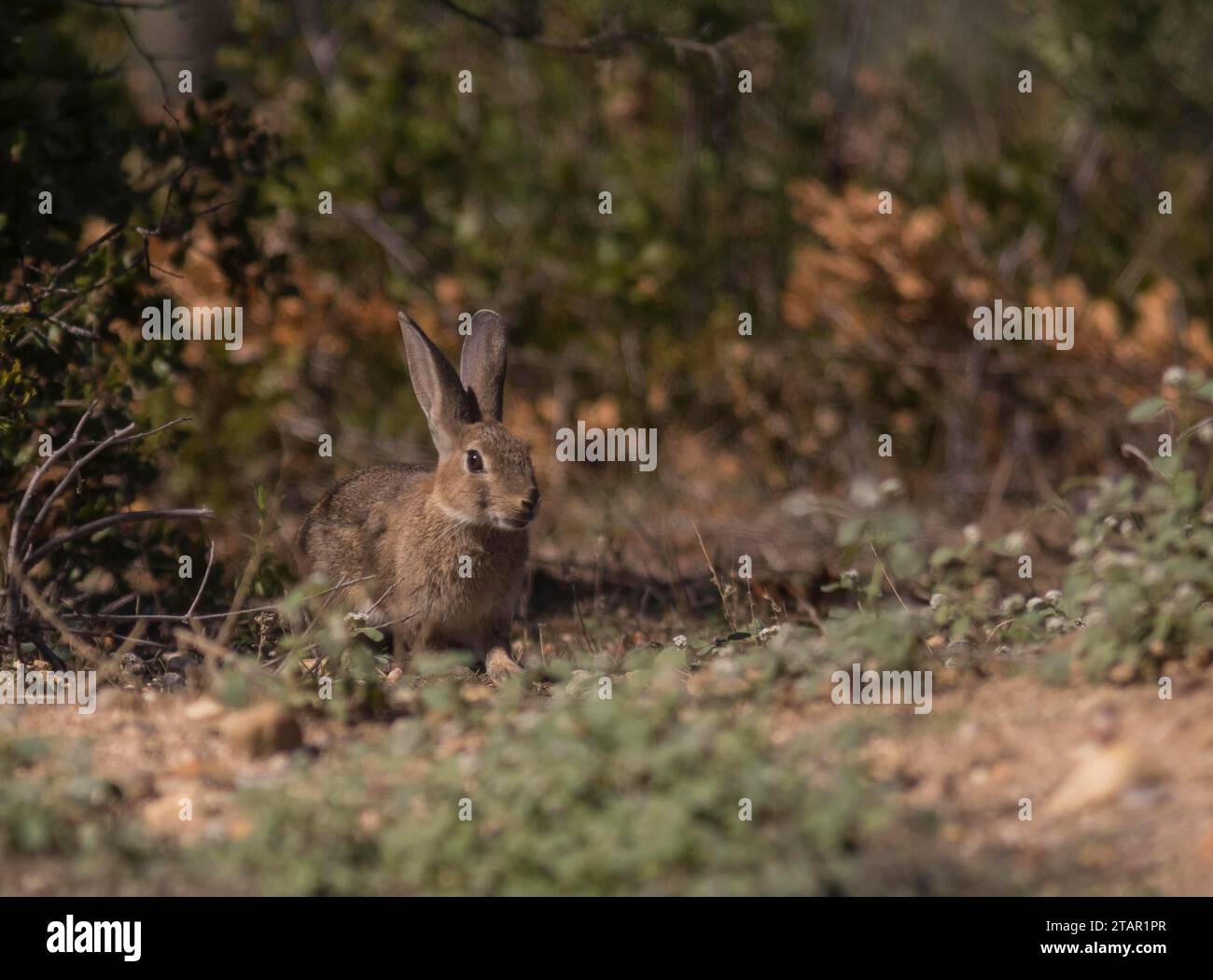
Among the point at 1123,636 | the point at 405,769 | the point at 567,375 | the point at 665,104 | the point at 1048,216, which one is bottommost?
the point at 405,769

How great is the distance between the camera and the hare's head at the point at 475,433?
21.0 ft

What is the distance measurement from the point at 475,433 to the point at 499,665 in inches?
41.3

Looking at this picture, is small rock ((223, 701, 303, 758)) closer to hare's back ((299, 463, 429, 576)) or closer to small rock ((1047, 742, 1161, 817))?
small rock ((1047, 742, 1161, 817))

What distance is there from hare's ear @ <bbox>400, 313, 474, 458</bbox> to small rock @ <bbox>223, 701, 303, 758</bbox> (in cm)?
250

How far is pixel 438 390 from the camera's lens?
267 inches

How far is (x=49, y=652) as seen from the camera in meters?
5.53

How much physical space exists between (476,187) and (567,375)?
5.03 ft

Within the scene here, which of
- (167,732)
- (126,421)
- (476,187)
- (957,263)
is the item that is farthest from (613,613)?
(476,187)

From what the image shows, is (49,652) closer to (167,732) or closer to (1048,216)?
(167,732)

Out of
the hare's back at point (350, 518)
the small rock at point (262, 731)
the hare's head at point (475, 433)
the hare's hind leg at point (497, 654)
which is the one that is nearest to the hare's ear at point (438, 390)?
the hare's head at point (475, 433)

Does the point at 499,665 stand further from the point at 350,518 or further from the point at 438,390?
the point at 438,390

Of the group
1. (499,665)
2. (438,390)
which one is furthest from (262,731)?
(438,390)

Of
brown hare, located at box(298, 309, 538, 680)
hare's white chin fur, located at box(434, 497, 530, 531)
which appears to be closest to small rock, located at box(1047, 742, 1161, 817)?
brown hare, located at box(298, 309, 538, 680)

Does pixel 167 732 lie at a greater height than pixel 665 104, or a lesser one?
lesser
